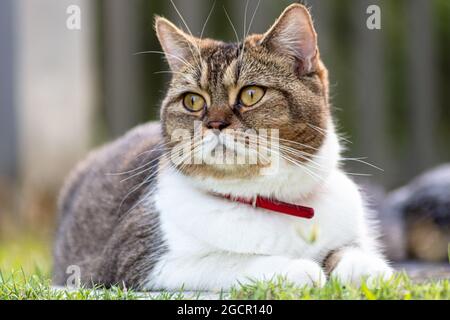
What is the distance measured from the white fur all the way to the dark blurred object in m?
1.73

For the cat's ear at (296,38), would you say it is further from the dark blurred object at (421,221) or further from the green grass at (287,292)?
the dark blurred object at (421,221)

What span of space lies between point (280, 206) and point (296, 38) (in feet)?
2.22

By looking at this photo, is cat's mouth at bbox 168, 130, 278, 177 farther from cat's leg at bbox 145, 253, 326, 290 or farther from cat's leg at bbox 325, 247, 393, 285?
cat's leg at bbox 325, 247, 393, 285

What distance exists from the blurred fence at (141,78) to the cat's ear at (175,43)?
10.5 feet

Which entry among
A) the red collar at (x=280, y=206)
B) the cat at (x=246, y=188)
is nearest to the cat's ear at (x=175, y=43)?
the cat at (x=246, y=188)

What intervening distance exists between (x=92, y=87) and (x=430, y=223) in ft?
12.4

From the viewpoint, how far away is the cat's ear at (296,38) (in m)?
3.05

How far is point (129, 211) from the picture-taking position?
349cm

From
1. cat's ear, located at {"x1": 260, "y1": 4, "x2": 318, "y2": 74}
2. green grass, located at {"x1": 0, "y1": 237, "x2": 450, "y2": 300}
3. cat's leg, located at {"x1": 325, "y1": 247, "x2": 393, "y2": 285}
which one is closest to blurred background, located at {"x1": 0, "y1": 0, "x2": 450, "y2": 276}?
green grass, located at {"x1": 0, "y1": 237, "x2": 450, "y2": 300}

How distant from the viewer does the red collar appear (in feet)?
9.74

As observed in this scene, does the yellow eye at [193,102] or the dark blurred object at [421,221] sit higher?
the yellow eye at [193,102]

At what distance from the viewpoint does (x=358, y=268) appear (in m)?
2.78

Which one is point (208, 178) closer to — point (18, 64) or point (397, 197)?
point (397, 197)
